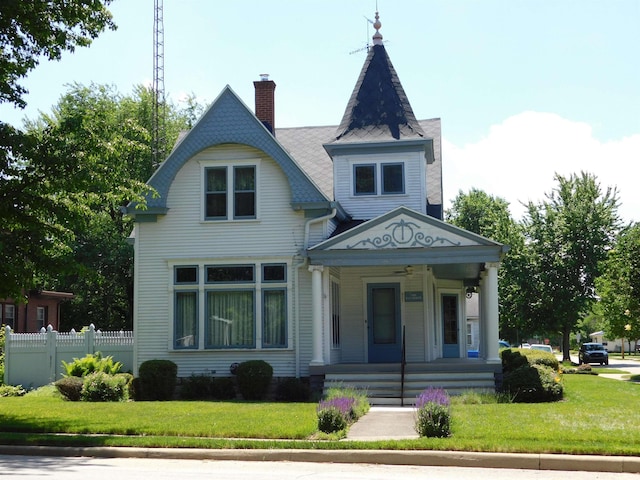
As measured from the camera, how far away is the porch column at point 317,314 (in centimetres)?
2081

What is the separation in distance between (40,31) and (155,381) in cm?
937

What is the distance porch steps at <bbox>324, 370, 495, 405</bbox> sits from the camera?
19.7m

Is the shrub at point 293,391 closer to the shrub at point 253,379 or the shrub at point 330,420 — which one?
the shrub at point 253,379

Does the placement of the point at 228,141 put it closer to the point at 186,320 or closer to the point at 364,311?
the point at 186,320

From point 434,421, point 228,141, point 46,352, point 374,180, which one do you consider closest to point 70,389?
point 228,141

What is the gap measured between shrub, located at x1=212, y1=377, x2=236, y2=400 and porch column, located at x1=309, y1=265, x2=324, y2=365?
2.30m

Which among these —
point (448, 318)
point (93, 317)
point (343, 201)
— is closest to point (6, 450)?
point (343, 201)

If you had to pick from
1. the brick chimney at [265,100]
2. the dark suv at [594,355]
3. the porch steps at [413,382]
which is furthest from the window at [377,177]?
the dark suv at [594,355]

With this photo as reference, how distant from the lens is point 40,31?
1730cm

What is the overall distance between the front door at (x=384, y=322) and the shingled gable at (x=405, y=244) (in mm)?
3236

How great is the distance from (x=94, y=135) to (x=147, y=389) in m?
7.34

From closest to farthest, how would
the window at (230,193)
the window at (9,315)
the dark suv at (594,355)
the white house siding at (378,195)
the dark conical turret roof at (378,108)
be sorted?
the window at (230,193)
the white house siding at (378,195)
the dark conical turret roof at (378,108)
the window at (9,315)
the dark suv at (594,355)

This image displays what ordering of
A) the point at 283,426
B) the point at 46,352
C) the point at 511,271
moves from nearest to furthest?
the point at 283,426
the point at 46,352
the point at 511,271

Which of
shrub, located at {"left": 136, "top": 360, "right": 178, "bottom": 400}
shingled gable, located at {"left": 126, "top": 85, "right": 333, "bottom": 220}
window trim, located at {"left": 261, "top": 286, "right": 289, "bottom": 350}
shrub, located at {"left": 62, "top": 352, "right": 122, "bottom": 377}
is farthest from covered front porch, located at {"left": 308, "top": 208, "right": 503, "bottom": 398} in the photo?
shrub, located at {"left": 62, "top": 352, "right": 122, "bottom": 377}
